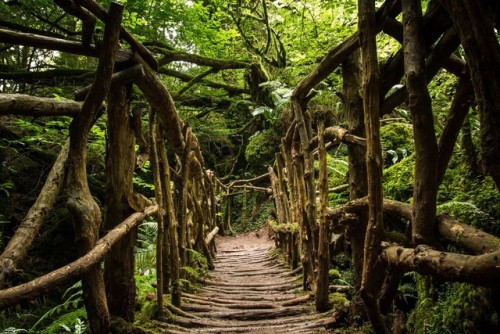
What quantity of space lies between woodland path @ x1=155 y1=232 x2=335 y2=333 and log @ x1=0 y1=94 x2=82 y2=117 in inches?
84.2

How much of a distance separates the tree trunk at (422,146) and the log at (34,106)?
78.8 inches

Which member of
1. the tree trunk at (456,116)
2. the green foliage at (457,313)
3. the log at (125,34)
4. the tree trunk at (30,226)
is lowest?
the green foliage at (457,313)

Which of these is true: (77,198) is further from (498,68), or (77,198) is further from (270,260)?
(270,260)

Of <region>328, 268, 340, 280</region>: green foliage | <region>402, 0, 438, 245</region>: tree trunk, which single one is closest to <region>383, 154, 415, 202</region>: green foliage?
<region>328, 268, 340, 280</region>: green foliage

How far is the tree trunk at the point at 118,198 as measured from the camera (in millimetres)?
2814

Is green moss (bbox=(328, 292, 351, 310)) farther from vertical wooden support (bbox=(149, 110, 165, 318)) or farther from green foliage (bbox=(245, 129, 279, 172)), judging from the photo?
green foliage (bbox=(245, 129, 279, 172))

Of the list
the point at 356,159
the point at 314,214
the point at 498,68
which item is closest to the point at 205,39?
the point at 314,214

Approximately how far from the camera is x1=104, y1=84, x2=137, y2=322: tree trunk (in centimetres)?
281

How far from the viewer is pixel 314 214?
4.22 metres

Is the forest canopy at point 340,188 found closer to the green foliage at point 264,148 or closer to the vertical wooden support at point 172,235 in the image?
the vertical wooden support at point 172,235

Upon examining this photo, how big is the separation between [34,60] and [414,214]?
9.28m

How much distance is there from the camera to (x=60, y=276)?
5.99 feet

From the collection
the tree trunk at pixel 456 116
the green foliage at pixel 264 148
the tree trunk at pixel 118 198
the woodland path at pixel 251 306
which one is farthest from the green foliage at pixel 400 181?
the green foliage at pixel 264 148

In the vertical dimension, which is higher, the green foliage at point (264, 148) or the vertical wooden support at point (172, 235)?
the green foliage at point (264, 148)
